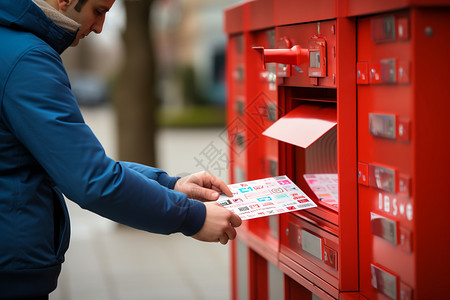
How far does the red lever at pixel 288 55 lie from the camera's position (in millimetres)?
2350

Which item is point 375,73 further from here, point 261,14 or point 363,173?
point 261,14

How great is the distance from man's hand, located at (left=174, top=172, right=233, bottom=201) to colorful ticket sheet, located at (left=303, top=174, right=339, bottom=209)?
0.40m

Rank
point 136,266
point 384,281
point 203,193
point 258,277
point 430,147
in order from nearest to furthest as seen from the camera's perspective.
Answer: point 430,147 → point 384,281 → point 203,193 → point 258,277 → point 136,266

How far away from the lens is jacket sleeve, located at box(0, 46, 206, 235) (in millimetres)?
1791

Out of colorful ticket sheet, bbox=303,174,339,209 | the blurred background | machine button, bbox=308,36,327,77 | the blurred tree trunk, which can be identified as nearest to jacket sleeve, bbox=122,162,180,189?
the blurred background

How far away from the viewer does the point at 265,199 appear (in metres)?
2.31

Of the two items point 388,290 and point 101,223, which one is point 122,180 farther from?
point 101,223

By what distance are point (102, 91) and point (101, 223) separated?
26067 mm

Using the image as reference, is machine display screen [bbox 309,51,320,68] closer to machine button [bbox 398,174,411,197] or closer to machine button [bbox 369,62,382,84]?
machine button [bbox 369,62,382,84]

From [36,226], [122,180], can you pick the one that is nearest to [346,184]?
[122,180]

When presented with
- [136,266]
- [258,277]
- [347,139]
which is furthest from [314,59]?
[136,266]

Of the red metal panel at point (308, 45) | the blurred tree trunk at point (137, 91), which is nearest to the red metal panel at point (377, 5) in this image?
the red metal panel at point (308, 45)

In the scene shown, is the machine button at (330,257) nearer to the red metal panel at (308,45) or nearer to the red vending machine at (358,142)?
the red vending machine at (358,142)

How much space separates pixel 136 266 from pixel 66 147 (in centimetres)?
407
